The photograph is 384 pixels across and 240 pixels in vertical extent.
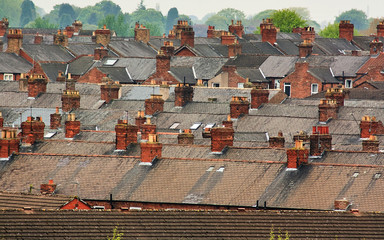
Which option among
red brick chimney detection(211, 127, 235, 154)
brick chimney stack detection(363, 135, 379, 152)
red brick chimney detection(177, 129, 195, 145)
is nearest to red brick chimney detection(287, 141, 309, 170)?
red brick chimney detection(211, 127, 235, 154)

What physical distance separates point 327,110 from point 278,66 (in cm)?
4436

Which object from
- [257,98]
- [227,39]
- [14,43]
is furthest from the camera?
[227,39]

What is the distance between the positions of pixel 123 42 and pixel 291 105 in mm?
62672

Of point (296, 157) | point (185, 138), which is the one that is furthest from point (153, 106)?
point (296, 157)

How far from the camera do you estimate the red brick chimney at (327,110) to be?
90750 mm

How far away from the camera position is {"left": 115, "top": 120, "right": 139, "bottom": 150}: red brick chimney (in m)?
75.5

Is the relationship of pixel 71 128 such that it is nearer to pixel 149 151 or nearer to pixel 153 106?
pixel 153 106

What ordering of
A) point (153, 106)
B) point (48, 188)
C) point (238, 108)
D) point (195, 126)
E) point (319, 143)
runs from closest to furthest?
1. point (48, 188)
2. point (319, 143)
3. point (195, 126)
4. point (238, 108)
5. point (153, 106)

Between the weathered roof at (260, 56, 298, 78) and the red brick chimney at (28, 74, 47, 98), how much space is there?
29728 millimetres

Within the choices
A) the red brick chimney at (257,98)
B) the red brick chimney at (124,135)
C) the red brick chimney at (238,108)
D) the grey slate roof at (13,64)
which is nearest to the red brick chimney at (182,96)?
the red brick chimney at (257,98)

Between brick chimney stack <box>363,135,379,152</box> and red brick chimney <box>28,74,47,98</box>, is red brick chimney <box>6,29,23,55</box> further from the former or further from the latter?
brick chimney stack <box>363,135,379,152</box>

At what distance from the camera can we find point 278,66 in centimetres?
13588

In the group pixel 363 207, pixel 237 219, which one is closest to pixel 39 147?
pixel 363 207

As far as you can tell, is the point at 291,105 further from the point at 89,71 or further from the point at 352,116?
the point at 89,71
